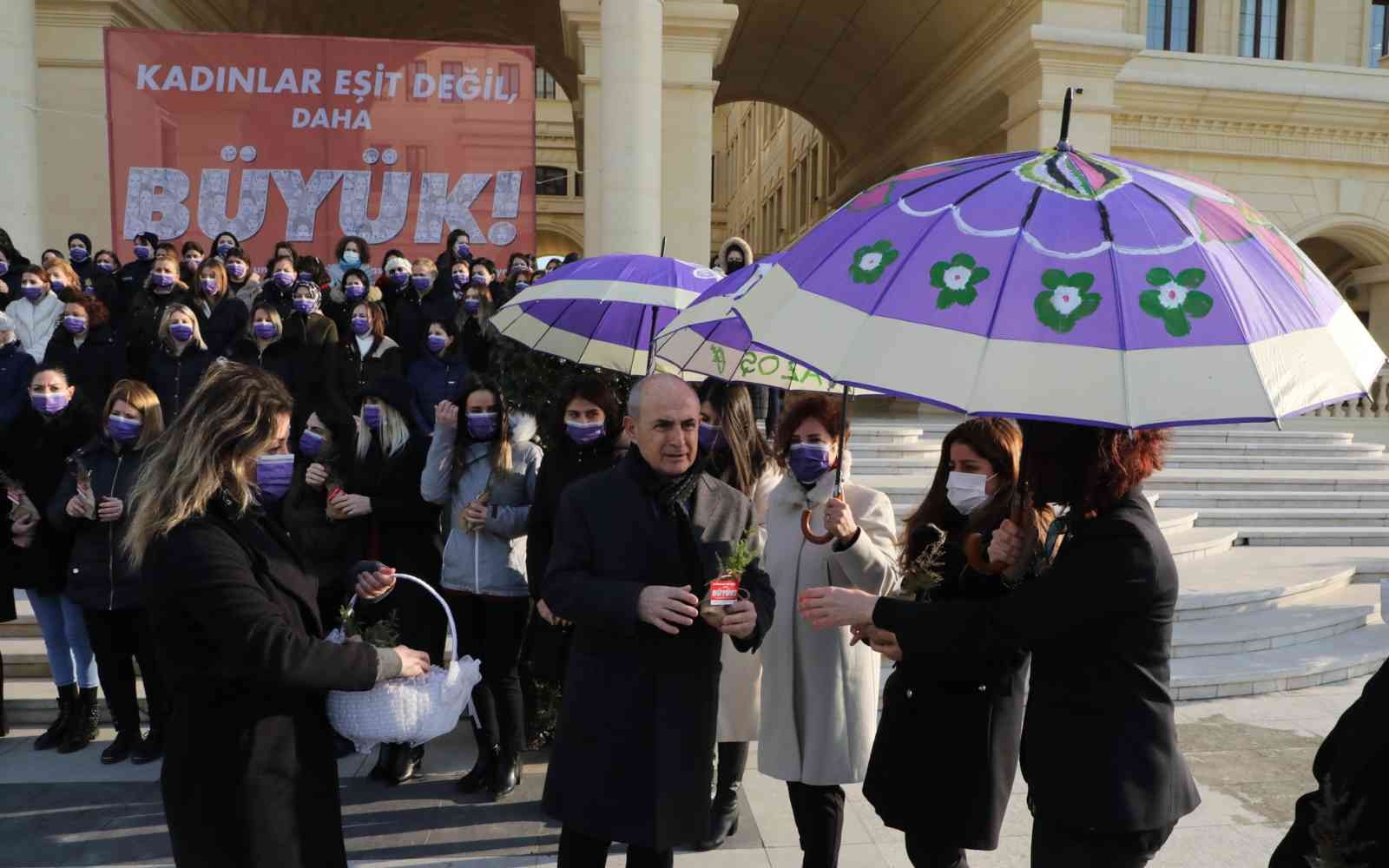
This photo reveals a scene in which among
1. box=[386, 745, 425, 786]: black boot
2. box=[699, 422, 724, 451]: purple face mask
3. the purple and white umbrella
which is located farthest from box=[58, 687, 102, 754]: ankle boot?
the purple and white umbrella

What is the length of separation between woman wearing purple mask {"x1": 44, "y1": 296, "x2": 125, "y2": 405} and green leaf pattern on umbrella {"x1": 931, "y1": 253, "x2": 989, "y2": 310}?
22.7 feet

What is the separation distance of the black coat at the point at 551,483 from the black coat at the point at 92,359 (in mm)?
4538

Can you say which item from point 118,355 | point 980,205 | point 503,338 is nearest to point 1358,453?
point 503,338

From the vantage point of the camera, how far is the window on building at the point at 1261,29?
70.7ft

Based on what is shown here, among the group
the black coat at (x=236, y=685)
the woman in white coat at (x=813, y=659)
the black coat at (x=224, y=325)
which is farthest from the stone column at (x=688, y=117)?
the black coat at (x=236, y=685)

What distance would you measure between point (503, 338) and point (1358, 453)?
506 inches

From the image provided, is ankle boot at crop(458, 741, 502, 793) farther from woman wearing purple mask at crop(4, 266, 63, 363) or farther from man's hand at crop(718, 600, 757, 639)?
woman wearing purple mask at crop(4, 266, 63, 363)

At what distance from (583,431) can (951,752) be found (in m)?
2.17

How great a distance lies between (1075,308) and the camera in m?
2.04

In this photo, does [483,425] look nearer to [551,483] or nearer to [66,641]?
[551,483]

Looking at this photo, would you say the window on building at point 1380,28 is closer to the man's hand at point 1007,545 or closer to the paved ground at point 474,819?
the paved ground at point 474,819

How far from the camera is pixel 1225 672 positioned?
6.27m

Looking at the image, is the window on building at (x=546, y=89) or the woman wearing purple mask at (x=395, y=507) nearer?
the woman wearing purple mask at (x=395, y=507)

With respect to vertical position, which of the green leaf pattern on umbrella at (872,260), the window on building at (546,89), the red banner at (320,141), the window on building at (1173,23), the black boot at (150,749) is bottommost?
the black boot at (150,749)
